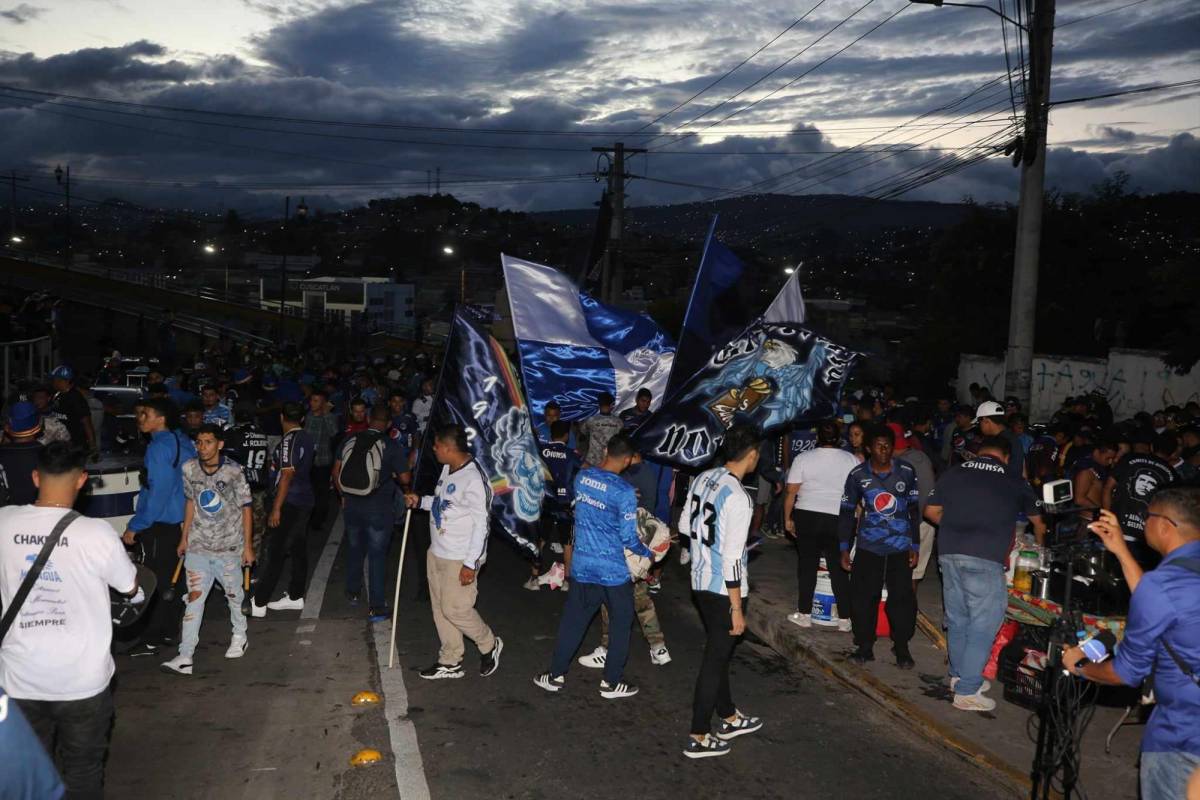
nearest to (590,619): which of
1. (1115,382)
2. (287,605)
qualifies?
(287,605)

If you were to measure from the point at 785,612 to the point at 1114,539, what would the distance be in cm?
494

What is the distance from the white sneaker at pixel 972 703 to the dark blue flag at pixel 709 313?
12.3 ft

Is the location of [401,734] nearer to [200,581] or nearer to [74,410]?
[200,581]

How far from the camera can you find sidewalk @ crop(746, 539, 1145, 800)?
6.11 m

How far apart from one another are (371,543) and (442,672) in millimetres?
1919

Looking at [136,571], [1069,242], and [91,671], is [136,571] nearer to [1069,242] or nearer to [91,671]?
[91,671]

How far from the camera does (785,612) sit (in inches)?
364

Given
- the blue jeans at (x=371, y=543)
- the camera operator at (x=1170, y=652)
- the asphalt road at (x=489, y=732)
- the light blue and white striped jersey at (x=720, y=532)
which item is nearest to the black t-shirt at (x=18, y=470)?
the asphalt road at (x=489, y=732)

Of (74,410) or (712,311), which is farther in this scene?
(74,410)

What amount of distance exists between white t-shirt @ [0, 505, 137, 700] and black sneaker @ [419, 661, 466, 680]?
3236 millimetres

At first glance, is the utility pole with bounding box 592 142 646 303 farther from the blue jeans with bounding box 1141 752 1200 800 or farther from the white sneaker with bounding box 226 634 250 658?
the blue jeans with bounding box 1141 752 1200 800

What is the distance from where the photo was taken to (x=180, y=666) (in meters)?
7.49

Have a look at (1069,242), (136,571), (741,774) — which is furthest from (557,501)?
(1069,242)

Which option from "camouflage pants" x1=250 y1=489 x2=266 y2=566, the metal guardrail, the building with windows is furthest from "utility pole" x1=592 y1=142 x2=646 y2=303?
the building with windows
